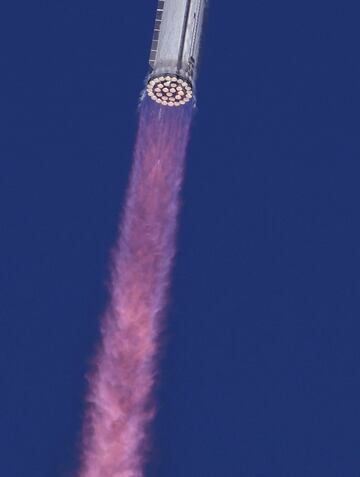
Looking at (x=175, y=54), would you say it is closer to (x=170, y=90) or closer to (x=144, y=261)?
(x=170, y=90)

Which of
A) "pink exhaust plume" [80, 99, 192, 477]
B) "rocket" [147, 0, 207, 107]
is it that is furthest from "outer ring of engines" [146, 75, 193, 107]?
"pink exhaust plume" [80, 99, 192, 477]

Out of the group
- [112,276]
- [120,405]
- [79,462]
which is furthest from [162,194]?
[79,462]

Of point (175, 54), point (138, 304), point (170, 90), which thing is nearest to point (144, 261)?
point (138, 304)

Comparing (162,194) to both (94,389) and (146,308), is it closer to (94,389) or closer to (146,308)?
(146,308)

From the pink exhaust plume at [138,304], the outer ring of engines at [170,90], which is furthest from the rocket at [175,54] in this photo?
the pink exhaust plume at [138,304]

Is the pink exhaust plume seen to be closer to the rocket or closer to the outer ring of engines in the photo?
the outer ring of engines

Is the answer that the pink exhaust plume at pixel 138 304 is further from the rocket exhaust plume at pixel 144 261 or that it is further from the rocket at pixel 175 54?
the rocket at pixel 175 54

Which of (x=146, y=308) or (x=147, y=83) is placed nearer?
(x=147, y=83)
